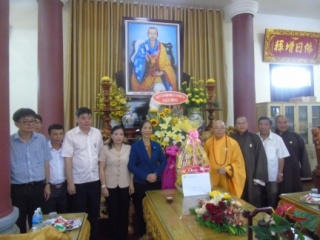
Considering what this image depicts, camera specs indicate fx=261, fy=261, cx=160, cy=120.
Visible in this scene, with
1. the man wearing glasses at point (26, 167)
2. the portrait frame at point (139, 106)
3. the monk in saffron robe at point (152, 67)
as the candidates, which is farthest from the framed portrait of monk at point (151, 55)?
the man wearing glasses at point (26, 167)

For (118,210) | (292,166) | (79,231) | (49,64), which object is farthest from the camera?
(49,64)

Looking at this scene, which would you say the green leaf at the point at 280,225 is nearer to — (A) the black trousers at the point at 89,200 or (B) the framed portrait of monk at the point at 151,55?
(A) the black trousers at the point at 89,200

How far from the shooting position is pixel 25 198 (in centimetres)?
207

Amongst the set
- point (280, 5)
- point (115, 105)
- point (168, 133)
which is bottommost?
point (168, 133)

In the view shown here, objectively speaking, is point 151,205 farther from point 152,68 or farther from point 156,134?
point 152,68

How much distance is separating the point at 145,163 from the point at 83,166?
1.87 feet

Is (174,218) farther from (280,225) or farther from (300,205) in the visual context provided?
(300,205)

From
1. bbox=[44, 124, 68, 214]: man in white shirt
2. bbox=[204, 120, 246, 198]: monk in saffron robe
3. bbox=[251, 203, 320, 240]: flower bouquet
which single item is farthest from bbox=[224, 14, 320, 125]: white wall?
bbox=[251, 203, 320, 240]: flower bouquet

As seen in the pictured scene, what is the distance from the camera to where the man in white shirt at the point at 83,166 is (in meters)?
2.35

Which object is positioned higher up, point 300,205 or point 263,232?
point 263,232

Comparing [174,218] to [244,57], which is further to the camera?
[244,57]

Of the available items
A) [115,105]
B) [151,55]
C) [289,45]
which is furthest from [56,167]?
[289,45]

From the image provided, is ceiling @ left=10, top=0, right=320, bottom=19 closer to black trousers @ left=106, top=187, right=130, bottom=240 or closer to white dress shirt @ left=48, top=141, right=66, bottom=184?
white dress shirt @ left=48, top=141, right=66, bottom=184

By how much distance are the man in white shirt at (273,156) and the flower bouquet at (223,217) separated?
170 cm
